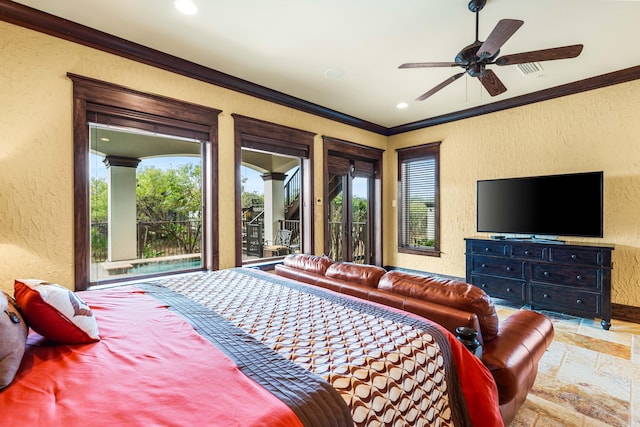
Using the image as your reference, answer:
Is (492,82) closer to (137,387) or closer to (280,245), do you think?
(137,387)

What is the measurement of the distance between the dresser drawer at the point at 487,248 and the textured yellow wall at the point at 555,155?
0.62 m

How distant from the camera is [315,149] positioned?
184 inches

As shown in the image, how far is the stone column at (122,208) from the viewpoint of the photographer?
3197mm

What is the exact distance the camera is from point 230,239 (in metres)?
3.69

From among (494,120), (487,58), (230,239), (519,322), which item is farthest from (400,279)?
(494,120)

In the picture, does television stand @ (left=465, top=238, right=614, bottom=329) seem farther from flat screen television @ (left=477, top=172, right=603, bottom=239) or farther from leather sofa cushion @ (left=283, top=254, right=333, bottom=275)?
leather sofa cushion @ (left=283, top=254, right=333, bottom=275)

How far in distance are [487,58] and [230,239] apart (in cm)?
313

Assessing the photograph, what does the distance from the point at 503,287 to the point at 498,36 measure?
3.17 m

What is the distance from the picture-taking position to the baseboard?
11.3 feet

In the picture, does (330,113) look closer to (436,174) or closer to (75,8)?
(436,174)

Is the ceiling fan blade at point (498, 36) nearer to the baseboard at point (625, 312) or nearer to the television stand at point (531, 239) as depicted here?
the television stand at point (531, 239)

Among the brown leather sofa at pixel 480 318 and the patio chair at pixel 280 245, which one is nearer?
the brown leather sofa at pixel 480 318

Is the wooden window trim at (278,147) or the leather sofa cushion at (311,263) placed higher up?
the wooden window trim at (278,147)

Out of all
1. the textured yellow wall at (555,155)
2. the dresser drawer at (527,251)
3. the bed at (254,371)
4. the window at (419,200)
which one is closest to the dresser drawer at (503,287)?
the dresser drawer at (527,251)
